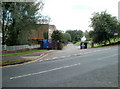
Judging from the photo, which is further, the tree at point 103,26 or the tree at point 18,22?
the tree at point 103,26

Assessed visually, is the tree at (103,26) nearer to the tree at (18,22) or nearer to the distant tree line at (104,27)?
the distant tree line at (104,27)

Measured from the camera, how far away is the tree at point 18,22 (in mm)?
20141

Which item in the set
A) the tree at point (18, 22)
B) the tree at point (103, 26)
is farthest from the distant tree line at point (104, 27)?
the tree at point (18, 22)

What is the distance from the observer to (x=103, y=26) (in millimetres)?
31531

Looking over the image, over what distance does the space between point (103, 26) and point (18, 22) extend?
20.1 meters

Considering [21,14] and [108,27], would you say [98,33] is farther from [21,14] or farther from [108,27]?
[21,14]

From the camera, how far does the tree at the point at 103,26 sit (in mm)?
31353

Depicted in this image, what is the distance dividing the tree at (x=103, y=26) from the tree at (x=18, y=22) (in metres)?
16.7

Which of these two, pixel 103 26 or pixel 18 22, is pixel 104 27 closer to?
pixel 103 26

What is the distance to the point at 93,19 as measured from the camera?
3469 centimetres

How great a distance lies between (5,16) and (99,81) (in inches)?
747

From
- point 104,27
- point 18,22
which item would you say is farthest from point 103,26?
point 18,22

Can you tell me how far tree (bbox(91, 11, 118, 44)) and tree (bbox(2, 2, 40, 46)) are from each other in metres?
16.7

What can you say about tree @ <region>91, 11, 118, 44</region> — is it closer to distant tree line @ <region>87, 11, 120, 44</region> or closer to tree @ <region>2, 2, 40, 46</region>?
distant tree line @ <region>87, 11, 120, 44</region>
